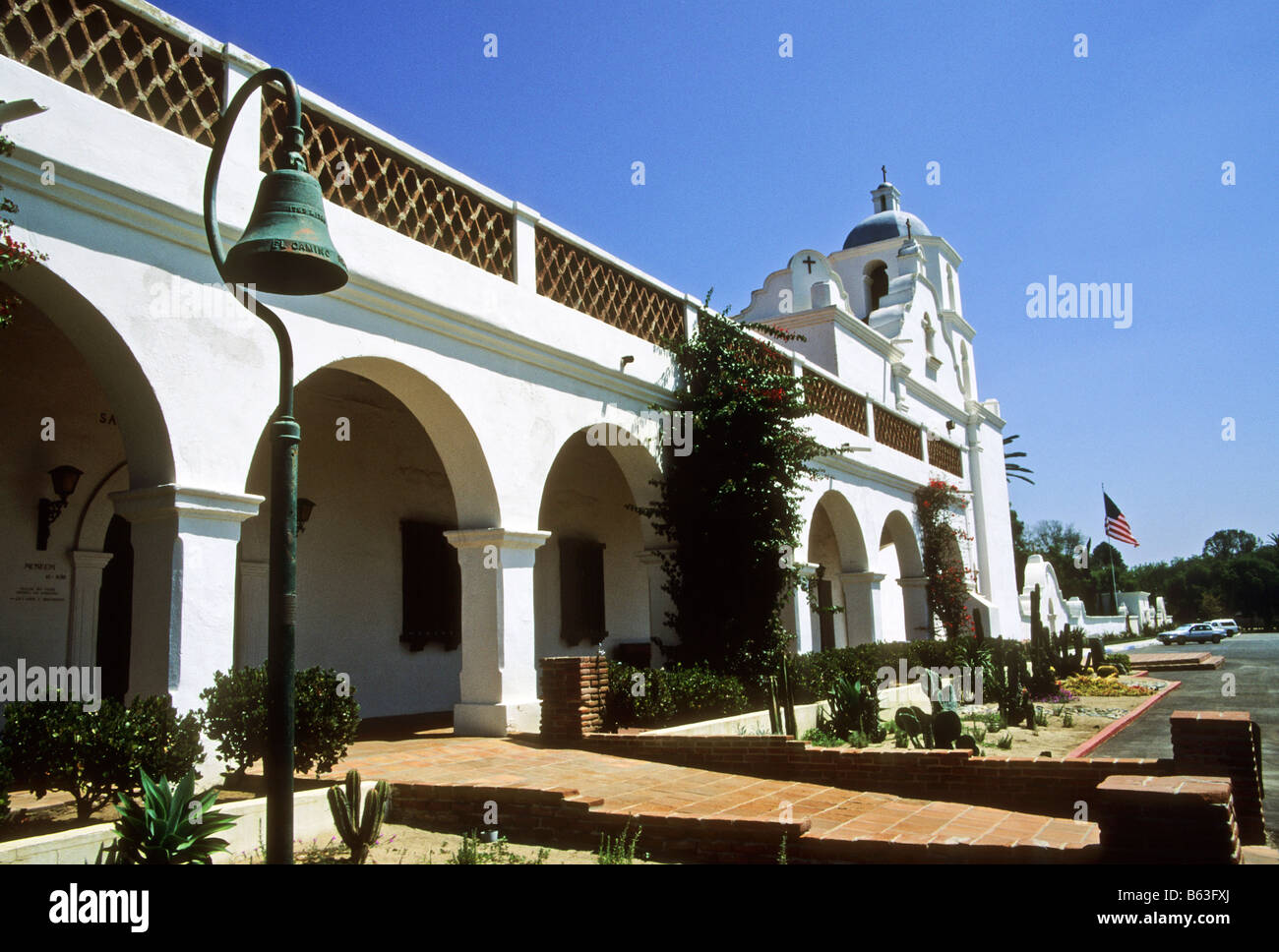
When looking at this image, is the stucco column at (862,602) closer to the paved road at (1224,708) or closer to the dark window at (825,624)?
the dark window at (825,624)

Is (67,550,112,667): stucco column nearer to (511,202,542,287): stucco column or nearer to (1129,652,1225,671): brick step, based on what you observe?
(511,202,542,287): stucco column

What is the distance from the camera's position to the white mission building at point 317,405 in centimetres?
616

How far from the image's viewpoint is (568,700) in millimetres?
8750

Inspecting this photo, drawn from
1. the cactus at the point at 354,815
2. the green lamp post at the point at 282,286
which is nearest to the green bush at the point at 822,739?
the cactus at the point at 354,815

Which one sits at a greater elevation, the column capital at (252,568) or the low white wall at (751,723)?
the column capital at (252,568)

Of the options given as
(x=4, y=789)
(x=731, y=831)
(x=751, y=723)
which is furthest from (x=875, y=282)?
(x=4, y=789)

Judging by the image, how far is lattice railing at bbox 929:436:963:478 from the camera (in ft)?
75.2

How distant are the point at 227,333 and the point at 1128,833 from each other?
618cm

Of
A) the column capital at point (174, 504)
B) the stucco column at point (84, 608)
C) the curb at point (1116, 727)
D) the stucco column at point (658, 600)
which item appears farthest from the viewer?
the stucco column at point (658, 600)

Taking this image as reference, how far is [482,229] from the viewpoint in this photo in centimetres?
946

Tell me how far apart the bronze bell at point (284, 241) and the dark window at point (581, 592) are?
9.62m

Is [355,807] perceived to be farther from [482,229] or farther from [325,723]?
[482,229]

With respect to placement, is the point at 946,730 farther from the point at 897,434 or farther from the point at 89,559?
the point at 897,434

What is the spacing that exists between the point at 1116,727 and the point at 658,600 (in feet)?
21.7
